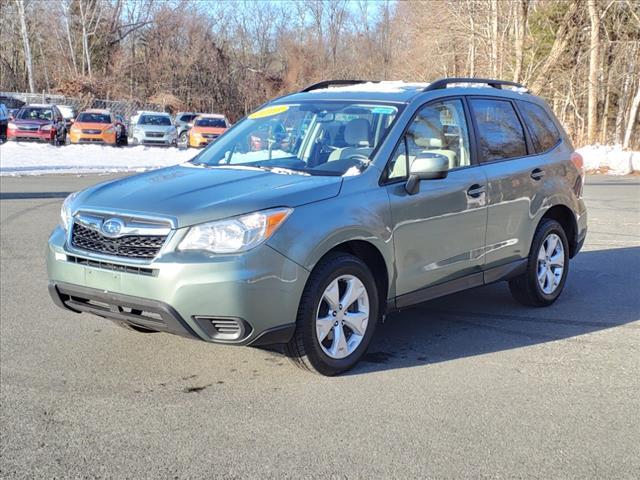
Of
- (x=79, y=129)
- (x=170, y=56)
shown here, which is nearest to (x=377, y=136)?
(x=79, y=129)

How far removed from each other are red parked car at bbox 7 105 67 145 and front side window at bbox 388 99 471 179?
2764 cm

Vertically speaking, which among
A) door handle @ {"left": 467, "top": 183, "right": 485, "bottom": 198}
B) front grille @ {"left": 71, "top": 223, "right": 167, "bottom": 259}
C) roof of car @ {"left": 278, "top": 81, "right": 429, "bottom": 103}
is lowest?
front grille @ {"left": 71, "top": 223, "right": 167, "bottom": 259}

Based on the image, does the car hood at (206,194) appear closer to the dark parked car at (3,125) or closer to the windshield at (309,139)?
the windshield at (309,139)

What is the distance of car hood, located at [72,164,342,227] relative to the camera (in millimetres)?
4289

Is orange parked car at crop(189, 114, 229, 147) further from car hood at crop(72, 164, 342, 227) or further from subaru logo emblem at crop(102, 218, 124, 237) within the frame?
subaru logo emblem at crop(102, 218, 124, 237)

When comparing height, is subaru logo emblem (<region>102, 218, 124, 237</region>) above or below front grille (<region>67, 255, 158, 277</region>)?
above

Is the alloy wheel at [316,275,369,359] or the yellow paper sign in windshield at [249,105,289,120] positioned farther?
the yellow paper sign in windshield at [249,105,289,120]

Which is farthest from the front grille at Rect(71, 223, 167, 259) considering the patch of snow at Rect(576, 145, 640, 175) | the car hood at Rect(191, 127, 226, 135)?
the car hood at Rect(191, 127, 226, 135)

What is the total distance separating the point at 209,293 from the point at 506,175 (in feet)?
9.57

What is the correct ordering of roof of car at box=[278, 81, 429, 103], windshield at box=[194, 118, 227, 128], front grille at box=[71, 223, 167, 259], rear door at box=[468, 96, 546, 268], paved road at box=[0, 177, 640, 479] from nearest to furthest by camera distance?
paved road at box=[0, 177, 640, 479], front grille at box=[71, 223, 167, 259], roof of car at box=[278, 81, 429, 103], rear door at box=[468, 96, 546, 268], windshield at box=[194, 118, 227, 128]

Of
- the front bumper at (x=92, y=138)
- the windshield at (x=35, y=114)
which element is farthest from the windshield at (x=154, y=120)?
the windshield at (x=35, y=114)

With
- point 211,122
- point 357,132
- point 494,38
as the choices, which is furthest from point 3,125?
point 357,132

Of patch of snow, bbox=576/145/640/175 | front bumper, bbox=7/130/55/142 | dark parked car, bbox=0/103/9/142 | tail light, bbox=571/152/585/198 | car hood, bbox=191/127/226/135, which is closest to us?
tail light, bbox=571/152/585/198

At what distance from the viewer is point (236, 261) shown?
4164 millimetres
